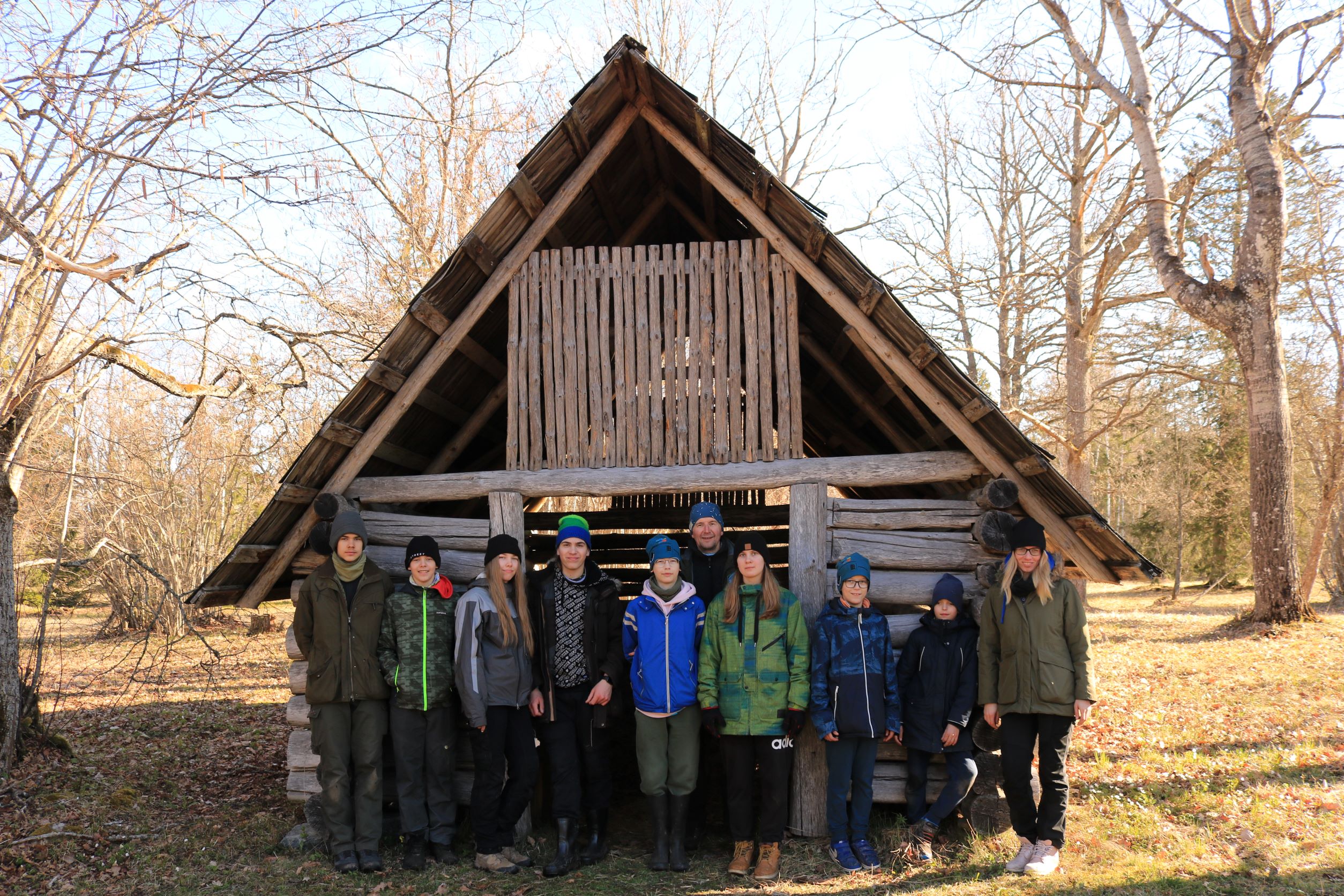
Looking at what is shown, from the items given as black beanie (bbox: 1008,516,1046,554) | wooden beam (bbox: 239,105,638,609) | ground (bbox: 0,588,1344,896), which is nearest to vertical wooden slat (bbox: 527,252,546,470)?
wooden beam (bbox: 239,105,638,609)

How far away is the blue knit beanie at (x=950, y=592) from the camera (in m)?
5.77

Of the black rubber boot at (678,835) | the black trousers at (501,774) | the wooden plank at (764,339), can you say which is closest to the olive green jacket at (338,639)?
the black trousers at (501,774)

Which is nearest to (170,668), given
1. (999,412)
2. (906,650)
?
(906,650)

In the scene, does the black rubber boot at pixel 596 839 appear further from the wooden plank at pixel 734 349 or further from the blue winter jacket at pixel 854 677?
the wooden plank at pixel 734 349

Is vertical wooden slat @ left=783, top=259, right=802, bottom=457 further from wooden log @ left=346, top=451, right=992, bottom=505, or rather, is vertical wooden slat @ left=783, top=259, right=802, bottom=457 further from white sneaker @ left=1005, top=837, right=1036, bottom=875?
white sneaker @ left=1005, top=837, right=1036, bottom=875

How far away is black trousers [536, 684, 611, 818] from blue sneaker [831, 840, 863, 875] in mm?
1547

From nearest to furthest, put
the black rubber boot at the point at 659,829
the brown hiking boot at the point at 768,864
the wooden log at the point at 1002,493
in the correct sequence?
the brown hiking boot at the point at 768,864
the black rubber boot at the point at 659,829
the wooden log at the point at 1002,493

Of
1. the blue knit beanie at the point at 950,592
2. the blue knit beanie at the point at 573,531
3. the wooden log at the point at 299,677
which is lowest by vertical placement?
the wooden log at the point at 299,677

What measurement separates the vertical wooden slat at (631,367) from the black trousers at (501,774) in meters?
2.03

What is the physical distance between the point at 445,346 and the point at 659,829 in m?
3.71

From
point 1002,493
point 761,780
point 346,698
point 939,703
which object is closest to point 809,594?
point 939,703

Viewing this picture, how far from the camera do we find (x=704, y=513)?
238 inches

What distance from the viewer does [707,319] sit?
649 cm

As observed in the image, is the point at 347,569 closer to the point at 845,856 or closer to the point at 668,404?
the point at 668,404
